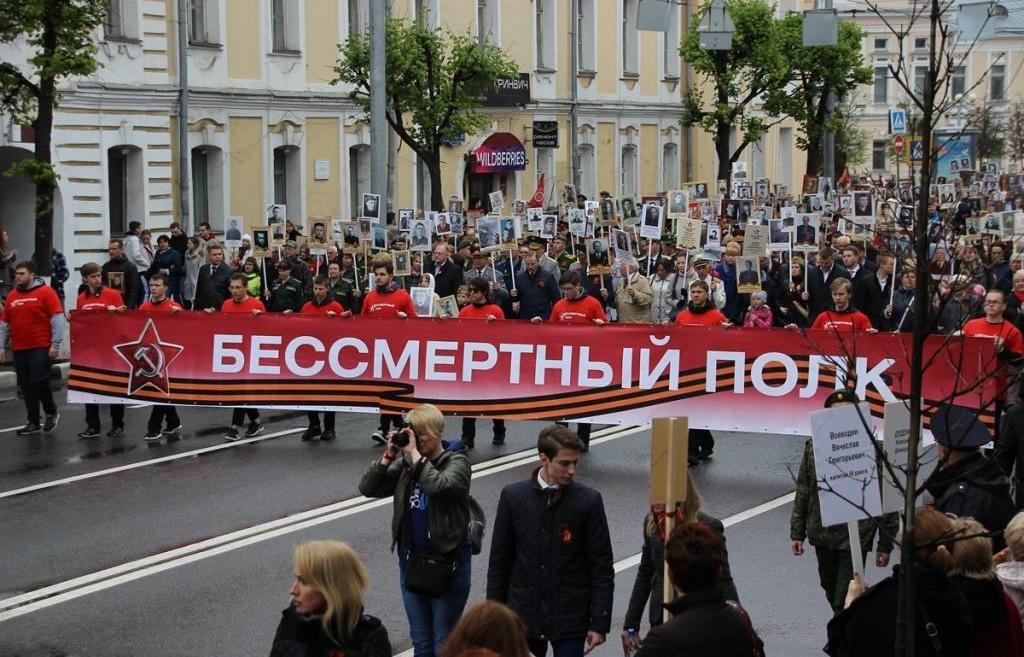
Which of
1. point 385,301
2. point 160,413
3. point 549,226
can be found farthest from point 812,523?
point 549,226

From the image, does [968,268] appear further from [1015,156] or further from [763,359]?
[1015,156]

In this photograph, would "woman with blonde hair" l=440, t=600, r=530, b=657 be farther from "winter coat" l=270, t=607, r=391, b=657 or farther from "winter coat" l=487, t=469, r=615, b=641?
"winter coat" l=487, t=469, r=615, b=641

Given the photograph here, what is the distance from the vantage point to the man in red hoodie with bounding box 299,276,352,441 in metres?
16.9

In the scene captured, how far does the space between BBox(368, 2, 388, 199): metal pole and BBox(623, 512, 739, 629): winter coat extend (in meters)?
19.8

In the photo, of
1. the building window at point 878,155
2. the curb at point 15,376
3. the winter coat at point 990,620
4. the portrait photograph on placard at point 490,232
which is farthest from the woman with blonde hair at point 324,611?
the building window at point 878,155

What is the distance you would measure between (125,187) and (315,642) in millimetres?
27134

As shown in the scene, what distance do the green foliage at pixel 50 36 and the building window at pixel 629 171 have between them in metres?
27.4

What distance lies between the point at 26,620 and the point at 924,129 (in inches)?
259

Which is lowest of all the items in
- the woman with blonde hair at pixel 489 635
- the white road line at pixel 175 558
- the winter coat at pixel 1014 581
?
the white road line at pixel 175 558

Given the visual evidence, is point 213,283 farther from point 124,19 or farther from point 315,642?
point 315,642

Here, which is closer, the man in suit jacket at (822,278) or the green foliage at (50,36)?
the man in suit jacket at (822,278)

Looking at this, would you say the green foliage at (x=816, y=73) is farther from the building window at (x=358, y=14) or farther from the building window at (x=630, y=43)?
the building window at (x=358, y=14)

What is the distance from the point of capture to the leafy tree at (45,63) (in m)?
23.1

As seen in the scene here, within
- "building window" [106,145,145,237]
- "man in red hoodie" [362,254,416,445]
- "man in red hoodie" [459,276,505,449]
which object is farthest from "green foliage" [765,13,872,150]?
"man in red hoodie" [459,276,505,449]
